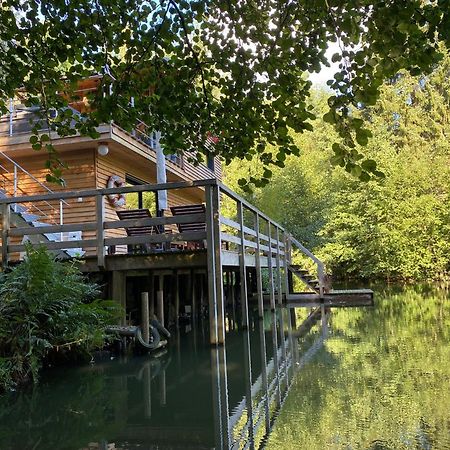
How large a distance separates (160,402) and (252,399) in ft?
2.62

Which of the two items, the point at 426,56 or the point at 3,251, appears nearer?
the point at 426,56

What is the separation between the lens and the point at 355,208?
2520 cm

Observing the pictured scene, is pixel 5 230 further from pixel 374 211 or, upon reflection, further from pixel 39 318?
pixel 374 211

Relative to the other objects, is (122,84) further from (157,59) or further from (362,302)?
(362,302)

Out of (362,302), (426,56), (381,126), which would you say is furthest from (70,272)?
(381,126)

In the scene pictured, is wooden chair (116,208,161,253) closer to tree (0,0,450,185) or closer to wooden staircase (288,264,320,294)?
tree (0,0,450,185)

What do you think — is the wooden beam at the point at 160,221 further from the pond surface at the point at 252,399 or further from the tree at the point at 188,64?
the tree at the point at 188,64

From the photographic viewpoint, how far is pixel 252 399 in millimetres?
4574

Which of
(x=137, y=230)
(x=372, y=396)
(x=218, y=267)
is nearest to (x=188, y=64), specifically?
(x=372, y=396)

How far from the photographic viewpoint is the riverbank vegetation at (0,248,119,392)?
5516 mm

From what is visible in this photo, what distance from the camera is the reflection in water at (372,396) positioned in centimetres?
327

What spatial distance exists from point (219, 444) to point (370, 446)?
963 mm

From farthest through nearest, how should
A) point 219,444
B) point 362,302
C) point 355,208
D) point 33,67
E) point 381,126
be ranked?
point 381,126
point 355,208
point 362,302
point 33,67
point 219,444

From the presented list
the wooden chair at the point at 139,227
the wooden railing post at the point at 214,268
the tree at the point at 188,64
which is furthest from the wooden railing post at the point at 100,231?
the tree at the point at 188,64
